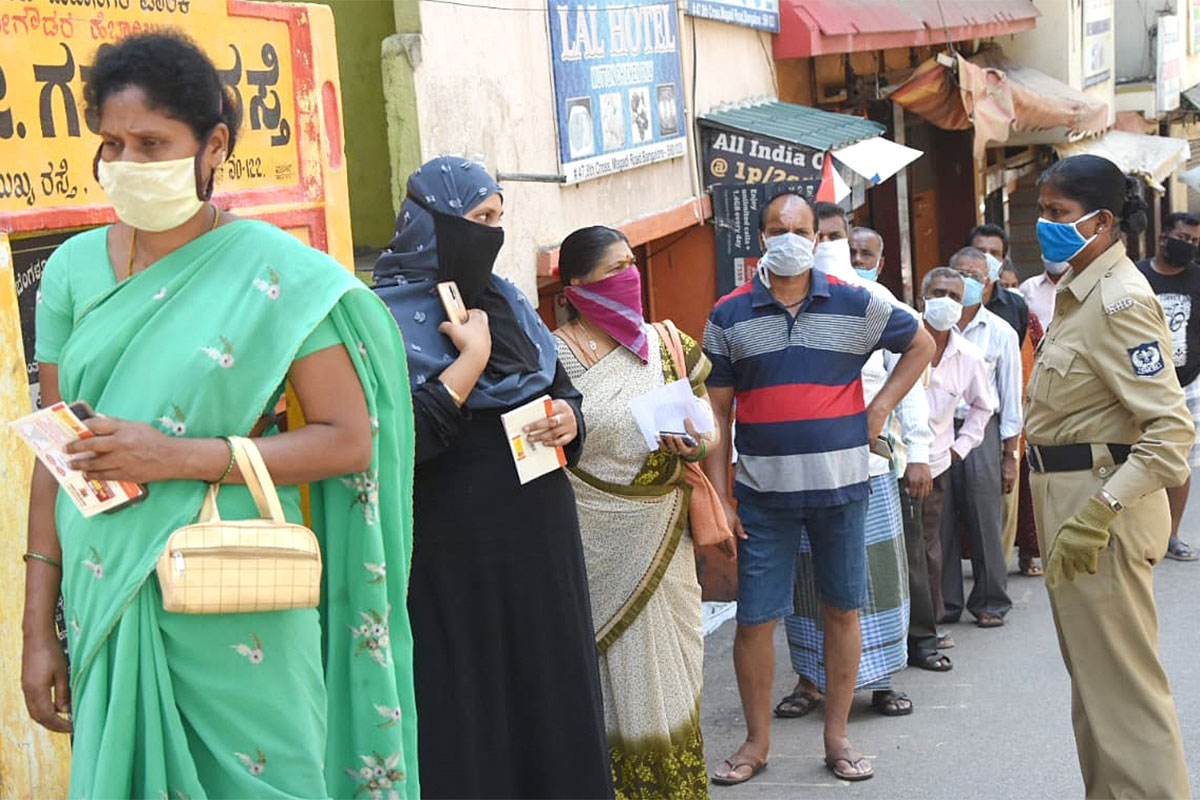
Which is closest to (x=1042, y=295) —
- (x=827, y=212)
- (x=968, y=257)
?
(x=968, y=257)

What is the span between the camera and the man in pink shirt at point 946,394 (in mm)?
7590

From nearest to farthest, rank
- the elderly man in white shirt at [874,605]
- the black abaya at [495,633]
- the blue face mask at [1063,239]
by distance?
the black abaya at [495,633], the blue face mask at [1063,239], the elderly man in white shirt at [874,605]

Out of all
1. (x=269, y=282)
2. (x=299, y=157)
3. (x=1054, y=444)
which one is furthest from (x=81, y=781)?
(x=299, y=157)

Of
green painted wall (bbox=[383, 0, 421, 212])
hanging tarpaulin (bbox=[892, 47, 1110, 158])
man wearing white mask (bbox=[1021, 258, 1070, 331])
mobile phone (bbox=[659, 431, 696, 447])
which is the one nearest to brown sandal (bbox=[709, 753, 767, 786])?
mobile phone (bbox=[659, 431, 696, 447])

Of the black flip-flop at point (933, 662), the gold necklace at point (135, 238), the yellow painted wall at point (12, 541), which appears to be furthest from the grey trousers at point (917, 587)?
the gold necklace at point (135, 238)

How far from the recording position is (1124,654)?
451 cm

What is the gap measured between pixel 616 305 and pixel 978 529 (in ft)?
11.6

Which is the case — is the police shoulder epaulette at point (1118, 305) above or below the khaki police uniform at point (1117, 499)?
above

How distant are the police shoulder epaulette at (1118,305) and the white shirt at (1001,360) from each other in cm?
358

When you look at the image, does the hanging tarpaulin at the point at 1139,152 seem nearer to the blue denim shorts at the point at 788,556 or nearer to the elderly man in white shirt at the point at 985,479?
the elderly man in white shirt at the point at 985,479

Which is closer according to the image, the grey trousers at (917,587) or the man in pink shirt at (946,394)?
the grey trousers at (917,587)

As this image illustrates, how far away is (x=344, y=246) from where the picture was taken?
591 centimetres

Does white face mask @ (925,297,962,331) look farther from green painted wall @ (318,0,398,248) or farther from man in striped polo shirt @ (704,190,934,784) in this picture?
green painted wall @ (318,0,398,248)

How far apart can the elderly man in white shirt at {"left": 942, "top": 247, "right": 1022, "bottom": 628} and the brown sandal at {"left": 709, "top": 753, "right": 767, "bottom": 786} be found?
2512 millimetres
